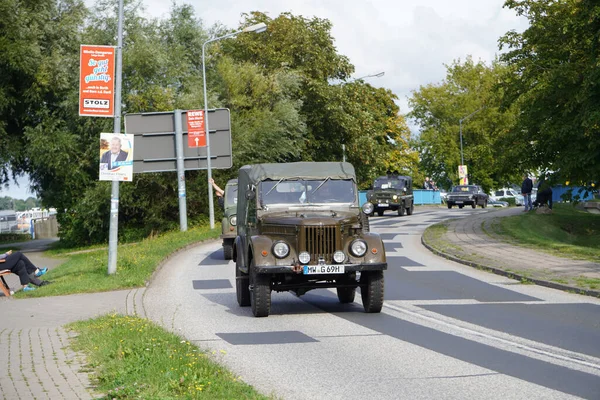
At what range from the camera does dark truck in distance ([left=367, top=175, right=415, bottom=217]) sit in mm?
47719

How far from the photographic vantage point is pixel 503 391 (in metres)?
7.44

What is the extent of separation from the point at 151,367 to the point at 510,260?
1432 cm

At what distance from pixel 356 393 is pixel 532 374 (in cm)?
179

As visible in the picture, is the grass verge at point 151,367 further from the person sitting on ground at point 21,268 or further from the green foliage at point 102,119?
the green foliage at point 102,119

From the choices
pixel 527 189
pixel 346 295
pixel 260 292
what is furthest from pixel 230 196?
pixel 527 189

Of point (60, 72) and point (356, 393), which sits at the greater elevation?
point (60, 72)

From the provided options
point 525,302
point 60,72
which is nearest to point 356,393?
point 525,302

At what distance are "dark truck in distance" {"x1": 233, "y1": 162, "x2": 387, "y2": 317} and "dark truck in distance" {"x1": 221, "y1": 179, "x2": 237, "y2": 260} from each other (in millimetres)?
8282

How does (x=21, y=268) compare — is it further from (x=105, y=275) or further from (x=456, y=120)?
(x=456, y=120)

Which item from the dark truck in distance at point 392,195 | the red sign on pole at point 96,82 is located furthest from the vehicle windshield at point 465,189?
the red sign on pole at point 96,82

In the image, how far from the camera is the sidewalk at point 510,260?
16891 millimetres

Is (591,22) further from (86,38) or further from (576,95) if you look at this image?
(86,38)

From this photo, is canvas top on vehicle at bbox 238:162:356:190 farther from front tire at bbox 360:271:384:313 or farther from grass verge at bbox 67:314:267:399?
grass verge at bbox 67:314:267:399

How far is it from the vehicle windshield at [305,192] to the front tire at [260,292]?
1698mm
